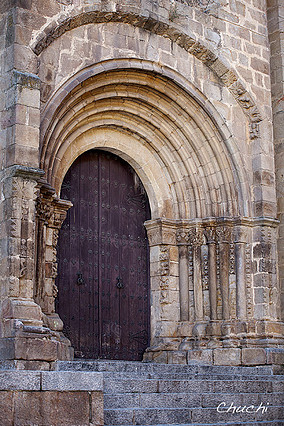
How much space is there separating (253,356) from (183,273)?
68.0 inches

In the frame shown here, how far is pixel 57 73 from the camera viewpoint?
9.96m

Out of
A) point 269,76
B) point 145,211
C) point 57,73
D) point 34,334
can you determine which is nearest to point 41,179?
point 57,73

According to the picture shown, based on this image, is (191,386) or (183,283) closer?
(191,386)

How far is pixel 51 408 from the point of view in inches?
263

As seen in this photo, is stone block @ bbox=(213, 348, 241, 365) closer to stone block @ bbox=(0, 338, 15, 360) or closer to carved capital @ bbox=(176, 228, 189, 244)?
carved capital @ bbox=(176, 228, 189, 244)

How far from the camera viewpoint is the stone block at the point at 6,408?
252 inches

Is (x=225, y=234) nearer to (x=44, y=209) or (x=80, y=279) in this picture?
(x=80, y=279)

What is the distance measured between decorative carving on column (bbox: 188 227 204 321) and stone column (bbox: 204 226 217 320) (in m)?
0.14

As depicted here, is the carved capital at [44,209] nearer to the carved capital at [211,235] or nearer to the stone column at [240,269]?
the carved capital at [211,235]

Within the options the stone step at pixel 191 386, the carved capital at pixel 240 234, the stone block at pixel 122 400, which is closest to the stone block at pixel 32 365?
the stone step at pixel 191 386

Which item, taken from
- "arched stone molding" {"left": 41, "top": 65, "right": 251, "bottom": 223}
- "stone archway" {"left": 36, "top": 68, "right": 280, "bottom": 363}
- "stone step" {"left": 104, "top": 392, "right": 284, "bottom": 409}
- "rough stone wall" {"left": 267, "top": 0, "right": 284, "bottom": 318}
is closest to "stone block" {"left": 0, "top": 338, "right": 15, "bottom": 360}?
"stone step" {"left": 104, "top": 392, "right": 284, "bottom": 409}

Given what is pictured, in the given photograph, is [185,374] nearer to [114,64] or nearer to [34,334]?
[34,334]

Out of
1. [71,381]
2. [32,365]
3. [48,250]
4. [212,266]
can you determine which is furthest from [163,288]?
[71,381]

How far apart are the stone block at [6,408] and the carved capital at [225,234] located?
5.66m
